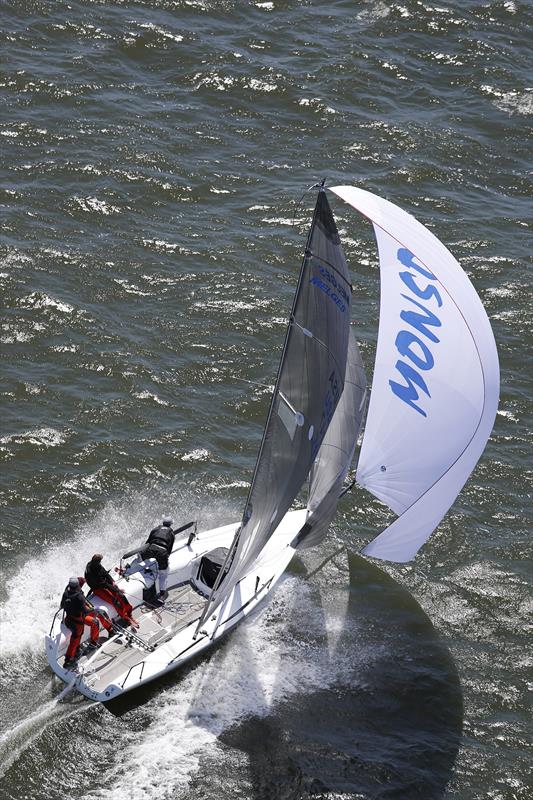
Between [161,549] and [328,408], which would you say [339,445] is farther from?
[161,549]

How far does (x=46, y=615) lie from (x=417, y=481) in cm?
838

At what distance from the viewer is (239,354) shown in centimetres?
3219

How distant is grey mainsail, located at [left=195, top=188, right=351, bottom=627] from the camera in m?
22.2

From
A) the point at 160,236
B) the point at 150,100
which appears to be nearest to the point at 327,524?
the point at 160,236

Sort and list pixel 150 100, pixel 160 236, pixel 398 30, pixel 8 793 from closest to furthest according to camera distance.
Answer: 1. pixel 8 793
2. pixel 160 236
3. pixel 150 100
4. pixel 398 30

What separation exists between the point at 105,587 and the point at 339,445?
19.7 ft

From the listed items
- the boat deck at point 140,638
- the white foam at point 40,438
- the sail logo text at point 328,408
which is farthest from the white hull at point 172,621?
the white foam at point 40,438

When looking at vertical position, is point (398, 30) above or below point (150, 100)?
above

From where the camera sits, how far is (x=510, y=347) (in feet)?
108

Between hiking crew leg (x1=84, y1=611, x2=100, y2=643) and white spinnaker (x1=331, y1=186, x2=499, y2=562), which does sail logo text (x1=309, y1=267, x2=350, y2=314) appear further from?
hiking crew leg (x1=84, y1=611, x2=100, y2=643)

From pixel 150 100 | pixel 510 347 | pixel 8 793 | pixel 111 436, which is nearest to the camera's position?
pixel 8 793

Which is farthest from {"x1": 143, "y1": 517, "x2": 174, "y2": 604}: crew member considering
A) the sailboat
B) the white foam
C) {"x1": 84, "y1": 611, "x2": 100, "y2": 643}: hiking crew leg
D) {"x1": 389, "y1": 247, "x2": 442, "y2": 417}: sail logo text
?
{"x1": 389, "y1": 247, "x2": 442, "y2": 417}: sail logo text

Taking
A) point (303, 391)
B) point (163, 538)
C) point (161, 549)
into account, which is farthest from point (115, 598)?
point (303, 391)

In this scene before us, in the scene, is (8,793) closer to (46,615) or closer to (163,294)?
(46,615)
